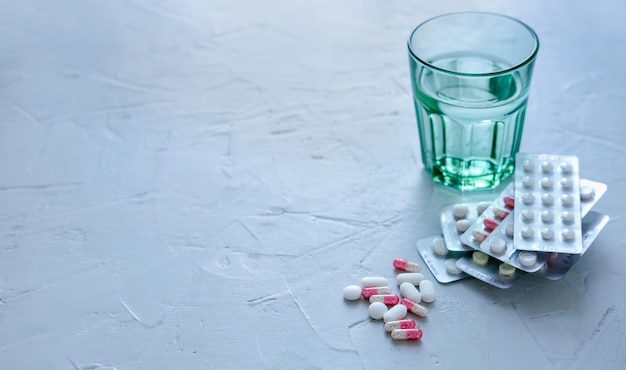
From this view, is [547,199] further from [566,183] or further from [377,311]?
[377,311]

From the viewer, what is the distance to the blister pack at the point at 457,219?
0.68m

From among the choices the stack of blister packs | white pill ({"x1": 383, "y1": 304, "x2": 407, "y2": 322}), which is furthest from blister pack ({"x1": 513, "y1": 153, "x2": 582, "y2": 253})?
white pill ({"x1": 383, "y1": 304, "x2": 407, "y2": 322})

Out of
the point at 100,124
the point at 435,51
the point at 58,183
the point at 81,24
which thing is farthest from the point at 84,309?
the point at 81,24

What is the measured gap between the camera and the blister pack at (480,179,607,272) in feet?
2.07

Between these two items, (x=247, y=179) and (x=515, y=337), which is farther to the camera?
(x=247, y=179)

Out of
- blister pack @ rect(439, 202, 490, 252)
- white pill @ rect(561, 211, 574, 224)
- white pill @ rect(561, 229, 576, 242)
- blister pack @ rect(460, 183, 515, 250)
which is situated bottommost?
blister pack @ rect(439, 202, 490, 252)

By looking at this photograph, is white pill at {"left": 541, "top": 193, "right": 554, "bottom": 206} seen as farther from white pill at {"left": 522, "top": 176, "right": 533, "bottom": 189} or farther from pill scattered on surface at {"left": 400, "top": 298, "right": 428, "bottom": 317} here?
pill scattered on surface at {"left": 400, "top": 298, "right": 428, "bottom": 317}

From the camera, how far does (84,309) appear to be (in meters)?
0.65

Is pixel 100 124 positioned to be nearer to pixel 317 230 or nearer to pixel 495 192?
pixel 317 230

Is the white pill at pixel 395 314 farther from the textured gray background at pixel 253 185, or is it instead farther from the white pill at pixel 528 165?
the white pill at pixel 528 165

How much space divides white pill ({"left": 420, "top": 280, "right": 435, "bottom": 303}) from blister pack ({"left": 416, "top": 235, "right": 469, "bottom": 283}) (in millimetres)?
17

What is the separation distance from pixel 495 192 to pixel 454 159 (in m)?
0.05

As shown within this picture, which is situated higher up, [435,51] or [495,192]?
[435,51]

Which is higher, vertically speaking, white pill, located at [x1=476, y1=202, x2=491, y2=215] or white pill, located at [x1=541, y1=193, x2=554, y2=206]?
white pill, located at [x1=541, y1=193, x2=554, y2=206]
